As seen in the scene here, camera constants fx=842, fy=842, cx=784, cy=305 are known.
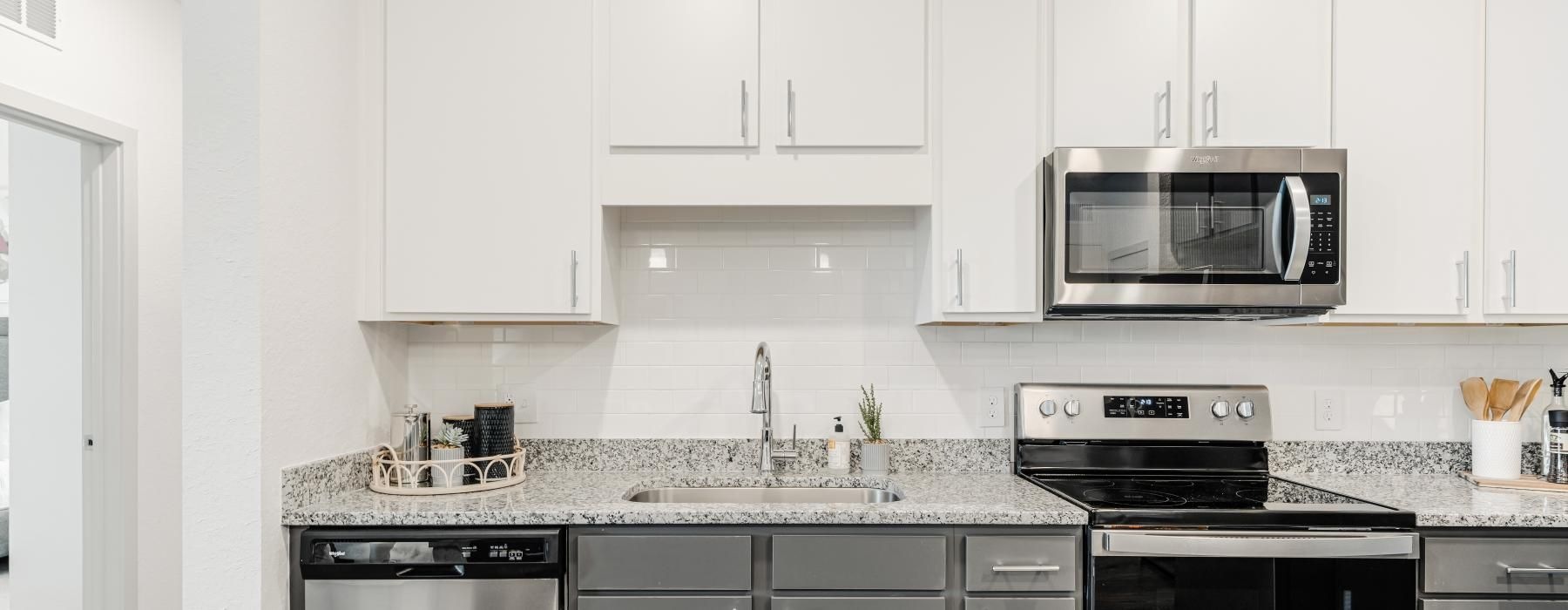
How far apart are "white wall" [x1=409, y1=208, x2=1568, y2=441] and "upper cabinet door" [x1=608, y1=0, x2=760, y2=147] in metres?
0.34

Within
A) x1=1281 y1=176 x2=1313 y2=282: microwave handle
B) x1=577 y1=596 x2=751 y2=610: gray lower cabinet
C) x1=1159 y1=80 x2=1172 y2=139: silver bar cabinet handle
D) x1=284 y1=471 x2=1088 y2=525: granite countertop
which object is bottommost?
x1=577 y1=596 x2=751 y2=610: gray lower cabinet

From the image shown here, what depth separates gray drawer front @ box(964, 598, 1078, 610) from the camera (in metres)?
1.80

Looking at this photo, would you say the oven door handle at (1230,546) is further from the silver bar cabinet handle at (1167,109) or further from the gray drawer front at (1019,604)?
the silver bar cabinet handle at (1167,109)

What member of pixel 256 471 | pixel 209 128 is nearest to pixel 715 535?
pixel 256 471

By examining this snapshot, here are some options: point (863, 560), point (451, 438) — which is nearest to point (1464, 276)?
point (863, 560)

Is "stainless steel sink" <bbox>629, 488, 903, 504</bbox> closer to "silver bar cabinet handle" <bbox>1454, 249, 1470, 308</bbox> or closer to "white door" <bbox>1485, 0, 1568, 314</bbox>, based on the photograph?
"silver bar cabinet handle" <bbox>1454, 249, 1470, 308</bbox>

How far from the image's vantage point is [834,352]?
245 cm

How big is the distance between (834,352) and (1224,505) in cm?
106

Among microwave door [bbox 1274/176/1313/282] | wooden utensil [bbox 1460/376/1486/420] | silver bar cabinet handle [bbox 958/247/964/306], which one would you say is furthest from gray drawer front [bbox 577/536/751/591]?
wooden utensil [bbox 1460/376/1486/420]

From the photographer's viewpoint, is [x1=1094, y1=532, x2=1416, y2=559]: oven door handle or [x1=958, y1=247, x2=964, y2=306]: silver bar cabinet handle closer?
[x1=1094, y1=532, x2=1416, y2=559]: oven door handle

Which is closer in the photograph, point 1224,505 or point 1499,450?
point 1224,505

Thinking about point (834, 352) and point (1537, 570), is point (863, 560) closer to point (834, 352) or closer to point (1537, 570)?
point (834, 352)

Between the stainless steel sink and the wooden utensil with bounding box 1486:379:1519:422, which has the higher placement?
the wooden utensil with bounding box 1486:379:1519:422

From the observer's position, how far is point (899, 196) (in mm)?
2135
